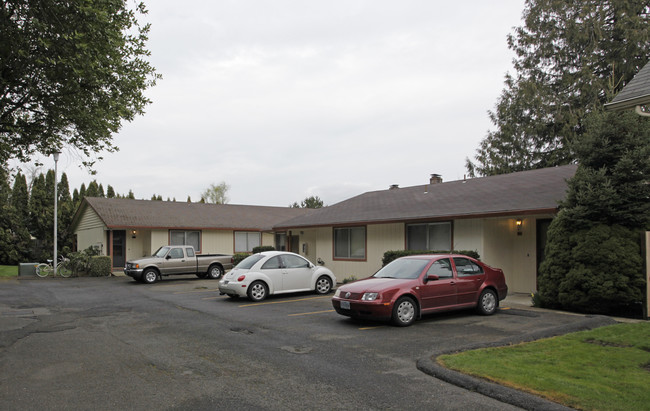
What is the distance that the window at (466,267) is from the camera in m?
10.8

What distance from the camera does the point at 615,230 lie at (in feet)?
35.8

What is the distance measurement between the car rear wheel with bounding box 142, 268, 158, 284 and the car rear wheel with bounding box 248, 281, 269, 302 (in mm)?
9265

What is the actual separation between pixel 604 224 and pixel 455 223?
541 centimetres

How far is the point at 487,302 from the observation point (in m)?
11.0

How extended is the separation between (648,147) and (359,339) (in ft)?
26.4

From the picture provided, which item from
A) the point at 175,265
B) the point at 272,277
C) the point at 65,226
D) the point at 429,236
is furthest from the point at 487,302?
the point at 65,226

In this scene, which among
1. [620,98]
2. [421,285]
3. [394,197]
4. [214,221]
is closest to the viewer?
[620,98]

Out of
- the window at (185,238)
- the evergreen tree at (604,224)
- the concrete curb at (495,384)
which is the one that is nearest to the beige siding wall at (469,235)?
the evergreen tree at (604,224)

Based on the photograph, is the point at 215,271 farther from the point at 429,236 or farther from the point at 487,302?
the point at 487,302

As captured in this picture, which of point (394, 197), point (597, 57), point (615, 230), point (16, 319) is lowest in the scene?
point (16, 319)

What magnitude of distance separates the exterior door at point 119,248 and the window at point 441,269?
78.3 ft

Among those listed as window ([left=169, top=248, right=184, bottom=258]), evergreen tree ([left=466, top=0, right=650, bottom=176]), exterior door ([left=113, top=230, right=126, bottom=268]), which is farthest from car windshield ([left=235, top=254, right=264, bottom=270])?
evergreen tree ([left=466, top=0, right=650, bottom=176])

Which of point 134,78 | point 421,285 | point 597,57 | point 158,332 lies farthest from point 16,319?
point 597,57

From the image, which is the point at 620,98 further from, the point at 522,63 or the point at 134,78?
the point at 522,63
